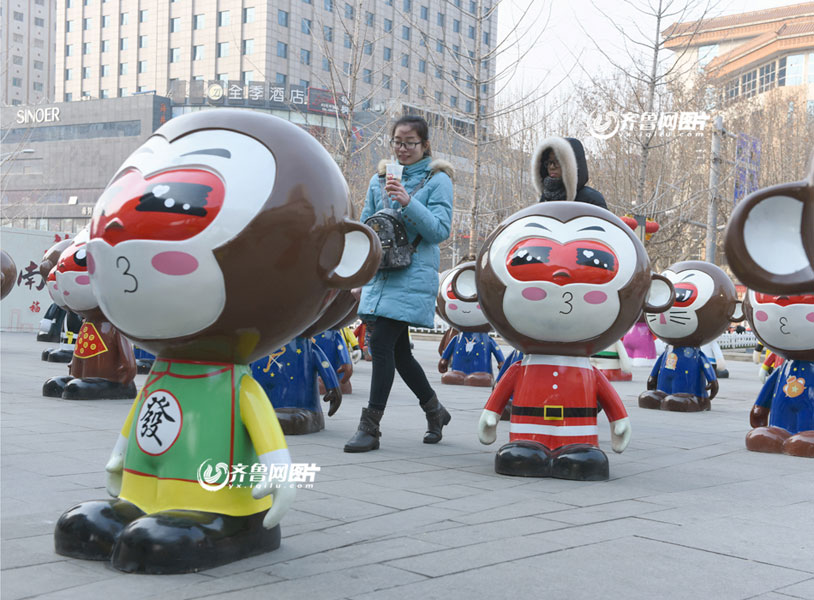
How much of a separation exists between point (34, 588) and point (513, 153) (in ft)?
81.8

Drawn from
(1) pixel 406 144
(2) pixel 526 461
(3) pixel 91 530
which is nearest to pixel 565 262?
(2) pixel 526 461

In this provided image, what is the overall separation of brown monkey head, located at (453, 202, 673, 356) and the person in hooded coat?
1.81 feet

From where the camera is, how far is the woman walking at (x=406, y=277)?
546 centimetres

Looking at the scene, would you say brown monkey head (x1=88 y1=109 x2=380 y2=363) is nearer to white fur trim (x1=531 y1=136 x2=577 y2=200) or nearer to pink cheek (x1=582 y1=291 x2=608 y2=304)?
pink cheek (x1=582 y1=291 x2=608 y2=304)

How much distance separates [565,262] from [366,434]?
5.39 feet

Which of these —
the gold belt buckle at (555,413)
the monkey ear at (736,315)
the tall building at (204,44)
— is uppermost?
the tall building at (204,44)

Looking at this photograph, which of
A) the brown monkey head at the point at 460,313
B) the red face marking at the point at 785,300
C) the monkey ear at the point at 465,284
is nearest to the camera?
the red face marking at the point at 785,300

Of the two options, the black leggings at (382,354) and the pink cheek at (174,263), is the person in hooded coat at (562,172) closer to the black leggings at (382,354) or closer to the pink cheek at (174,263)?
the black leggings at (382,354)

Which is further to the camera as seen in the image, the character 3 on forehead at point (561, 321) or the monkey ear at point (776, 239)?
the character 3 on forehead at point (561, 321)

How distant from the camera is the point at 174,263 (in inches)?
122

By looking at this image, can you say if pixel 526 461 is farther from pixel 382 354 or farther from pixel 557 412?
pixel 382 354

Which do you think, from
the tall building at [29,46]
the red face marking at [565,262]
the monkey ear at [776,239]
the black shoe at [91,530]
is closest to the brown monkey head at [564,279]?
the red face marking at [565,262]

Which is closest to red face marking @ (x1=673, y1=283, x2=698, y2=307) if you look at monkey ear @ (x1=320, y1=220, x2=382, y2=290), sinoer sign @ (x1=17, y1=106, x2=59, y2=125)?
monkey ear @ (x1=320, y1=220, x2=382, y2=290)

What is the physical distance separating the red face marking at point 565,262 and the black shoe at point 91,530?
262cm
